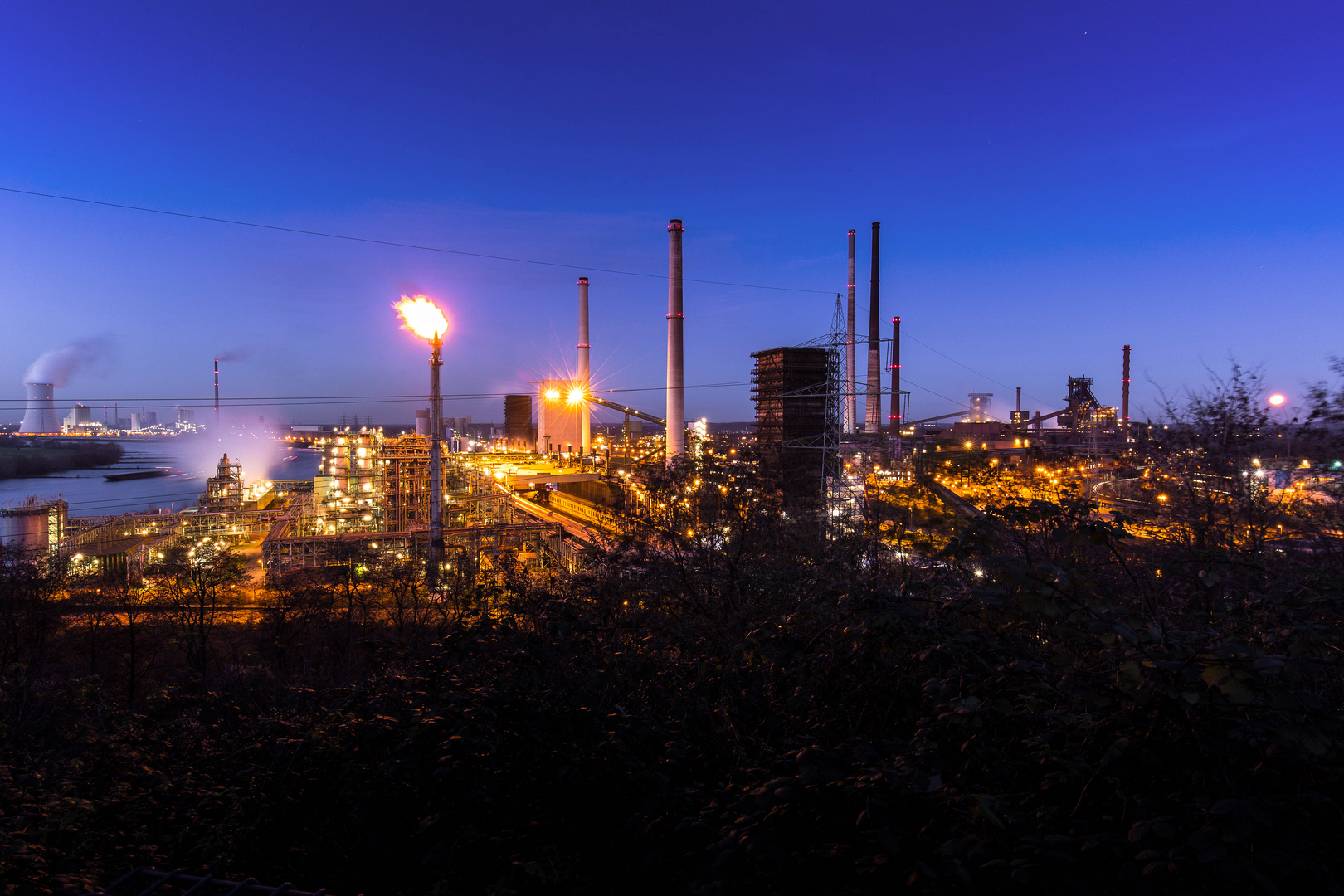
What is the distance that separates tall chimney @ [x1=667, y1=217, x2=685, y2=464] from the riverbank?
2402 inches

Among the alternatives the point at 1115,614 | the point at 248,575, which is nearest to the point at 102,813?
the point at 1115,614

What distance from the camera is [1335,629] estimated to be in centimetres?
284

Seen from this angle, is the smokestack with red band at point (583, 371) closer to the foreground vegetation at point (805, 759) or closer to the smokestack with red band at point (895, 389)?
the smokestack with red band at point (895, 389)

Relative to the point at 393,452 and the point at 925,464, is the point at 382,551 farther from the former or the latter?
the point at 925,464

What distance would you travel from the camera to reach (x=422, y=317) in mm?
19625

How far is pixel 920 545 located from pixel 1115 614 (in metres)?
3.17

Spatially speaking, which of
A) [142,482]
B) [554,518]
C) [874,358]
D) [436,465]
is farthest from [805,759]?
[142,482]

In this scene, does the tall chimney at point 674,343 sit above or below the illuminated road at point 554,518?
above

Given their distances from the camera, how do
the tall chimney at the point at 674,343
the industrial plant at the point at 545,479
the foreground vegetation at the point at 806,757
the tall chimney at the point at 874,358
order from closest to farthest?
the foreground vegetation at the point at 806,757, the industrial plant at the point at 545,479, the tall chimney at the point at 674,343, the tall chimney at the point at 874,358

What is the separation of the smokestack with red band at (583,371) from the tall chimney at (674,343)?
55.4ft

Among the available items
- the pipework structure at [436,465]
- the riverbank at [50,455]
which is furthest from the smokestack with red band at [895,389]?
the riverbank at [50,455]

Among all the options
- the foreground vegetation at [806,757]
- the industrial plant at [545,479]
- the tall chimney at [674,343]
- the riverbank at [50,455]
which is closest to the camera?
the foreground vegetation at [806,757]

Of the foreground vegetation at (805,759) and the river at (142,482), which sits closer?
the foreground vegetation at (805,759)

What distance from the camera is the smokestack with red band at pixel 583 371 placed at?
50625 millimetres
